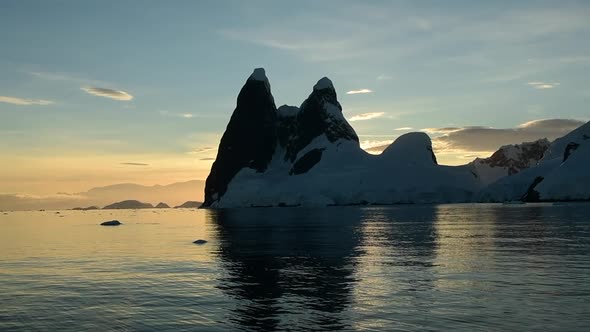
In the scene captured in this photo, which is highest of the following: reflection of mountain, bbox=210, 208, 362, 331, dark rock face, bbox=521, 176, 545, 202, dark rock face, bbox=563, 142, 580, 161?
dark rock face, bbox=563, 142, 580, 161

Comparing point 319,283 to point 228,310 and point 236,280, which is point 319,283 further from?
point 228,310

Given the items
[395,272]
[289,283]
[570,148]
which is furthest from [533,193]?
[289,283]

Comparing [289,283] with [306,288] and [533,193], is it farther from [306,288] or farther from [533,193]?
[533,193]

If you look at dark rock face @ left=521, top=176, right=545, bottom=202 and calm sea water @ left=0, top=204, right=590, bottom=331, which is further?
dark rock face @ left=521, top=176, right=545, bottom=202

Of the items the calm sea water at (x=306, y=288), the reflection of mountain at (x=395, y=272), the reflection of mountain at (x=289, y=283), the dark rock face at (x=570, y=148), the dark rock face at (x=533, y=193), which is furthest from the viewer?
the dark rock face at (x=570, y=148)

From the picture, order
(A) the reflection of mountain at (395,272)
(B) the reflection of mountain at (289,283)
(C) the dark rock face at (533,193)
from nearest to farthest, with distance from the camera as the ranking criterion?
1. (B) the reflection of mountain at (289,283)
2. (A) the reflection of mountain at (395,272)
3. (C) the dark rock face at (533,193)

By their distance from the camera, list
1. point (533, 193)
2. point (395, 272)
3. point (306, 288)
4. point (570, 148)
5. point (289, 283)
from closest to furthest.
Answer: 1. point (306, 288)
2. point (289, 283)
3. point (395, 272)
4. point (533, 193)
5. point (570, 148)

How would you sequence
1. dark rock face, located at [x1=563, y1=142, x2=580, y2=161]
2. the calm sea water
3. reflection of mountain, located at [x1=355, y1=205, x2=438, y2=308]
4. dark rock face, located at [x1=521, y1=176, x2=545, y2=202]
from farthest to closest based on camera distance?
dark rock face, located at [x1=563, y1=142, x2=580, y2=161] < dark rock face, located at [x1=521, y1=176, x2=545, y2=202] < reflection of mountain, located at [x1=355, y1=205, x2=438, y2=308] < the calm sea water

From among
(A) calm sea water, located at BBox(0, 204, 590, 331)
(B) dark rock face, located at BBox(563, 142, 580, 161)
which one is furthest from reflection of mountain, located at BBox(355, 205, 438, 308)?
(B) dark rock face, located at BBox(563, 142, 580, 161)

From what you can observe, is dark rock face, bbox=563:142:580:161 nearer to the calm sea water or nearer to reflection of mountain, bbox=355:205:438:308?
the calm sea water

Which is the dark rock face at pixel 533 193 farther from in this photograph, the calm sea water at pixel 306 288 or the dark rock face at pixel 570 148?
the calm sea water at pixel 306 288

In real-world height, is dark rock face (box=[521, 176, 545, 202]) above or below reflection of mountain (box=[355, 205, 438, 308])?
above

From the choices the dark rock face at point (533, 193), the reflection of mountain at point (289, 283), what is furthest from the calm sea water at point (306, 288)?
the dark rock face at point (533, 193)

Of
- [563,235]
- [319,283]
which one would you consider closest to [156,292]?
[319,283]
